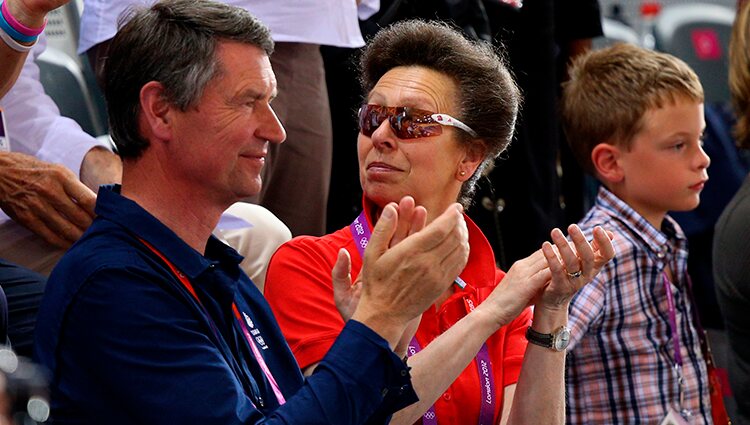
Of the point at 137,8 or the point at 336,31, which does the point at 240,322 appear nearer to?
the point at 137,8

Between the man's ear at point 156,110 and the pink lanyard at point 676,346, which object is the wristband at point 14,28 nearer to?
the man's ear at point 156,110

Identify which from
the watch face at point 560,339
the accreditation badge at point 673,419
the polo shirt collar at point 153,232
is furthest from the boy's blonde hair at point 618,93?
the polo shirt collar at point 153,232

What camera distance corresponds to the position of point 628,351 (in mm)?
3531

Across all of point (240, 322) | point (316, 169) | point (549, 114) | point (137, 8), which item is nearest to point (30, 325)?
point (240, 322)

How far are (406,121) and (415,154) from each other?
8cm

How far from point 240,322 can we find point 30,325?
1.68 ft

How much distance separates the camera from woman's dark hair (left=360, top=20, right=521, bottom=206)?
2979 millimetres

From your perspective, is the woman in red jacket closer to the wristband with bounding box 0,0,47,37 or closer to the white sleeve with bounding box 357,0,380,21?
the wristband with bounding box 0,0,47,37

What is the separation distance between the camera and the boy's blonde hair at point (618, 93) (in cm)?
370

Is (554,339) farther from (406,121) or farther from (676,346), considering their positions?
(676,346)

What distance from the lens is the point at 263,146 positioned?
7.72 ft

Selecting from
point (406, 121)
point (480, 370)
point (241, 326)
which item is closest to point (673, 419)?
point (480, 370)

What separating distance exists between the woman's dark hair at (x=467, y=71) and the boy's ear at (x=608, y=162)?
2.54ft

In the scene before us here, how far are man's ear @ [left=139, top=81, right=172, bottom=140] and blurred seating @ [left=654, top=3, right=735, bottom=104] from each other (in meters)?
4.92
